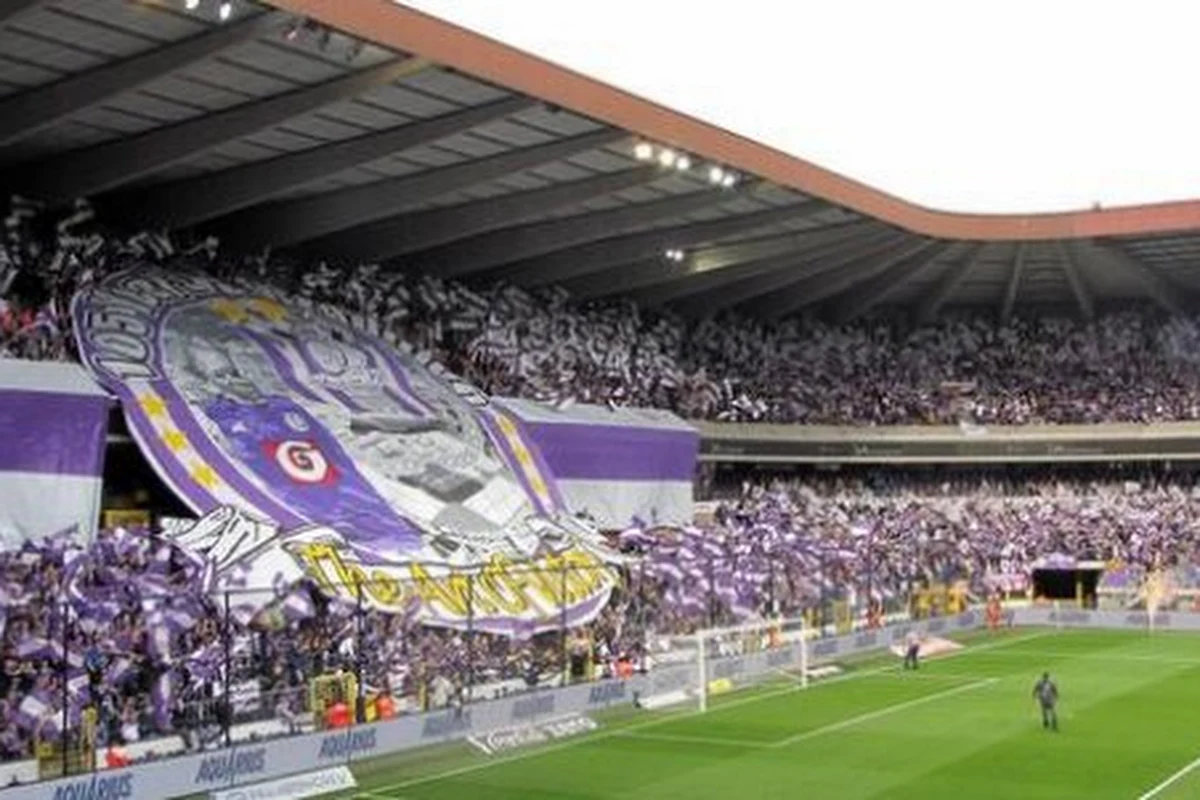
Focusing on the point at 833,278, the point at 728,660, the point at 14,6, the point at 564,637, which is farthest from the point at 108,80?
the point at 833,278

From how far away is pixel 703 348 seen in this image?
6231 centimetres

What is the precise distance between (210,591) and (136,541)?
8.12ft

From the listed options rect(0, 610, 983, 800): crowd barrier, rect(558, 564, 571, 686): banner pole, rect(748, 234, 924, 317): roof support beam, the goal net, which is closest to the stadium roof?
rect(748, 234, 924, 317): roof support beam

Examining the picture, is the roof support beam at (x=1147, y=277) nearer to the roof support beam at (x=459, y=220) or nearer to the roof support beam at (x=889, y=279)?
the roof support beam at (x=889, y=279)

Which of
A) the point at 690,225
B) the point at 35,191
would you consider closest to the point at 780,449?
the point at 690,225

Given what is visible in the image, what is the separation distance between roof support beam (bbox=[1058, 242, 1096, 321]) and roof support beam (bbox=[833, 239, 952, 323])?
510cm

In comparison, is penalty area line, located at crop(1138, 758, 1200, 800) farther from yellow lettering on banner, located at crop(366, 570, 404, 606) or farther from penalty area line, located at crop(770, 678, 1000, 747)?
yellow lettering on banner, located at crop(366, 570, 404, 606)

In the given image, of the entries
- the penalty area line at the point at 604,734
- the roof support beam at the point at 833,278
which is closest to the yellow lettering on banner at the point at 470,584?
the penalty area line at the point at 604,734

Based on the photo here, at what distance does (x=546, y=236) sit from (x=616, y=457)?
7168 millimetres

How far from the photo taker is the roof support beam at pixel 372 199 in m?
37.8

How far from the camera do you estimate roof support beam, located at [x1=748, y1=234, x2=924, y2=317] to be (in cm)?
5616

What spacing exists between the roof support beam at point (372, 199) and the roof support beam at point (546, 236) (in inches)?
214

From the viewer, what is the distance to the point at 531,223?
46.1 metres

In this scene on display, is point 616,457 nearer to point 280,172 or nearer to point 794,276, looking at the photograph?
point 794,276
